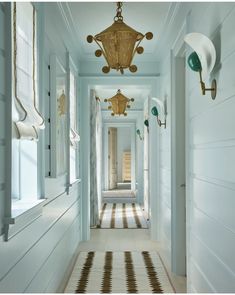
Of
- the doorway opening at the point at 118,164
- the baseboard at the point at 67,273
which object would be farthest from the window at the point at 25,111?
the doorway opening at the point at 118,164

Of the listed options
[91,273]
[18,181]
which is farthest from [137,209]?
[18,181]

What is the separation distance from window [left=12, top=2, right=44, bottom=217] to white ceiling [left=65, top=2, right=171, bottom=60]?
1.26 metres

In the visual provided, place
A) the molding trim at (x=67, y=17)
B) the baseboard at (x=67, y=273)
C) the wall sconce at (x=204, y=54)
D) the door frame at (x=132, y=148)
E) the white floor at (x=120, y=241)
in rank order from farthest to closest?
1. the door frame at (x=132, y=148)
2. the white floor at (x=120, y=241)
3. the baseboard at (x=67, y=273)
4. the molding trim at (x=67, y=17)
5. the wall sconce at (x=204, y=54)

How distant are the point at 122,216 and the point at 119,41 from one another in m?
5.78

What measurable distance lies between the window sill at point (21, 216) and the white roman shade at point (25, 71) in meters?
0.43

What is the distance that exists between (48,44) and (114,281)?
246 cm

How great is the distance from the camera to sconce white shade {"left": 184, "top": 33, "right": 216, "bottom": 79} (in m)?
2.40

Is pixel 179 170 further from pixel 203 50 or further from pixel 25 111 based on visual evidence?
pixel 25 111

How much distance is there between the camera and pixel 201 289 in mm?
2879

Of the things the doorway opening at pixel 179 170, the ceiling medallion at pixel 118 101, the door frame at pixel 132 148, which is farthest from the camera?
Answer: the door frame at pixel 132 148

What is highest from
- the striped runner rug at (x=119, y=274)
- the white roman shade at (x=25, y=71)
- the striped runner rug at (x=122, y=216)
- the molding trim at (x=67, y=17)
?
the molding trim at (x=67, y=17)

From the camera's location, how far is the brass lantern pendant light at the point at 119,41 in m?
2.94

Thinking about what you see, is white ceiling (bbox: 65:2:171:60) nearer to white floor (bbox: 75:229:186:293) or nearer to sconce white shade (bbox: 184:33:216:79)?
sconce white shade (bbox: 184:33:216:79)

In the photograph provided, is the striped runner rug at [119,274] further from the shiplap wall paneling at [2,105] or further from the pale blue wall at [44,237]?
the shiplap wall paneling at [2,105]
